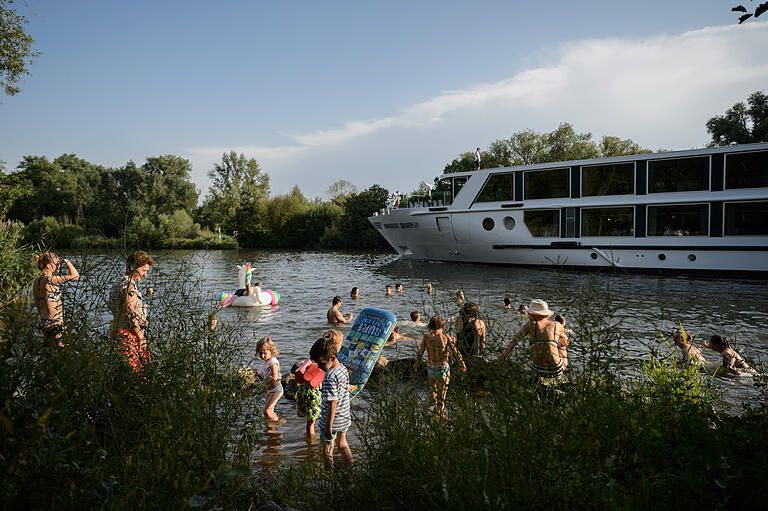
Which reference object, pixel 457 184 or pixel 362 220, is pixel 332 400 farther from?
pixel 362 220

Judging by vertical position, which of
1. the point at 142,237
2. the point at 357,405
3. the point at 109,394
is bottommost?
the point at 357,405

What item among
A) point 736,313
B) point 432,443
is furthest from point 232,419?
point 736,313

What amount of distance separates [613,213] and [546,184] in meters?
3.60

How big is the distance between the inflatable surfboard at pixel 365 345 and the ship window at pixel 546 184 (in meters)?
19.5

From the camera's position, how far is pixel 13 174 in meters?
15.7

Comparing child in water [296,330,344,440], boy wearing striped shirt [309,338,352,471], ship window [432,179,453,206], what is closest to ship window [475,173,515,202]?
ship window [432,179,453,206]

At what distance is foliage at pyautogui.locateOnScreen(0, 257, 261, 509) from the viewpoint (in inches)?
84.7

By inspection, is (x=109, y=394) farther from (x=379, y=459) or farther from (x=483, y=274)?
(x=483, y=274)

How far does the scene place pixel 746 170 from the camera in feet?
66.0

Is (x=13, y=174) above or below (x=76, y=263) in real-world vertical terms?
above

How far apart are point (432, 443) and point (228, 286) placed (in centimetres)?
2236

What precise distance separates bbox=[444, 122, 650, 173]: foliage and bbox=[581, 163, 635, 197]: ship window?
115 feet

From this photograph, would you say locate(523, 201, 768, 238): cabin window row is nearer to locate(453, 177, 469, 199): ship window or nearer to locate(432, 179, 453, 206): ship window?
locate(453, 177, 469, 199): ship window

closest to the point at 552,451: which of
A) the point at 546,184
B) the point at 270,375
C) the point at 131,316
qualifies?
the point at 131,316
